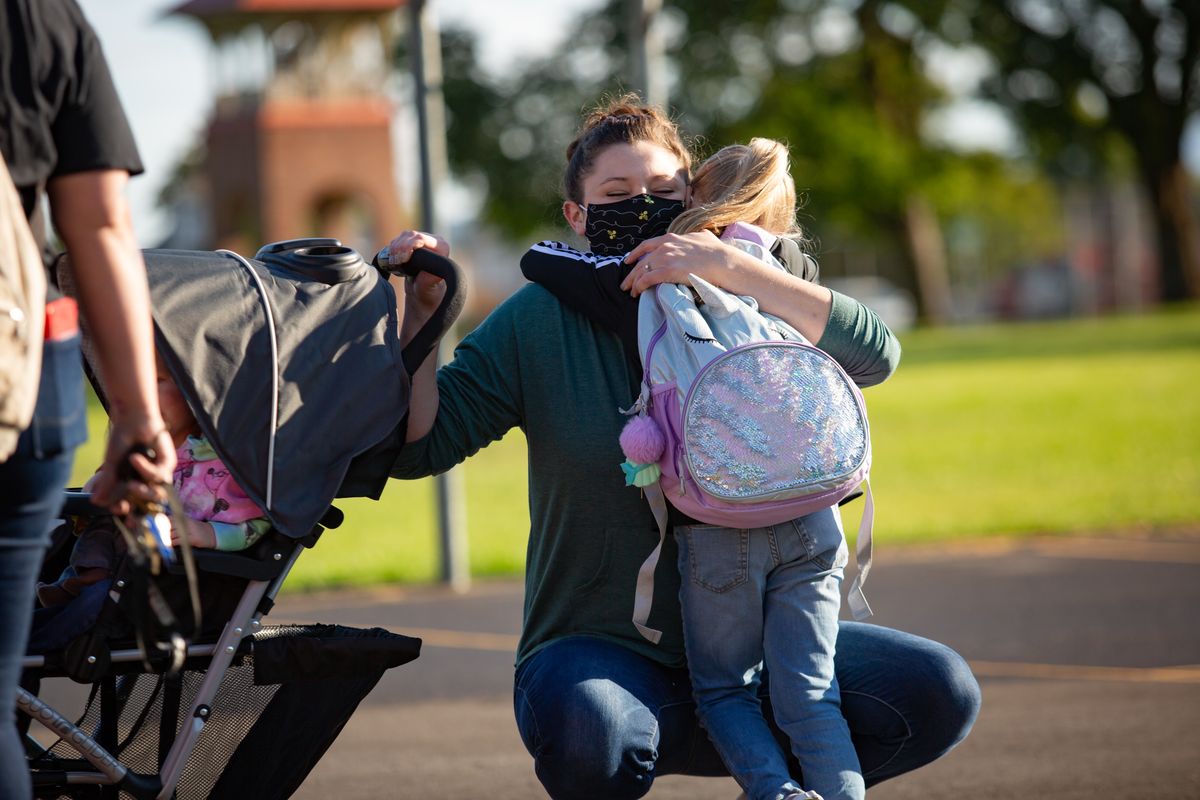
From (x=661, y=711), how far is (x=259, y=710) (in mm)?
815

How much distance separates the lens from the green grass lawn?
35.7ft

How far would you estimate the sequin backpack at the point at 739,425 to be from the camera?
3000 mm

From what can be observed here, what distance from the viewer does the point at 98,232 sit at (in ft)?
7.48

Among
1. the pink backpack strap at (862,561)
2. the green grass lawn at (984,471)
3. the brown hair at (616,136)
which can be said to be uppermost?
the brown hair at (616,136)

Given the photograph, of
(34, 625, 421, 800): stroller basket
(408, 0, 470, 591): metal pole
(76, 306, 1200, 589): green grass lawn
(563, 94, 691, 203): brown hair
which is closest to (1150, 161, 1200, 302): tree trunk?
(76, 306, 1200, 589): green grass lawn

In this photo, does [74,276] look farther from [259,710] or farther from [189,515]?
[259,710]

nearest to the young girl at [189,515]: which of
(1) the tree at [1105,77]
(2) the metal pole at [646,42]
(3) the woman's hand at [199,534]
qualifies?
(3) the woman's hand at [199,534]

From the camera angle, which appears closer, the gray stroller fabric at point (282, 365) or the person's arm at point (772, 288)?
the gray stroller fabric at point (282, 365)

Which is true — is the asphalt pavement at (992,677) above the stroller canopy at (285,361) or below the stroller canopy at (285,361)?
below

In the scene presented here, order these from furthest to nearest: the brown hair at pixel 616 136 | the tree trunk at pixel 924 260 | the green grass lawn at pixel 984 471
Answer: the tree trunk at pixel 924 260
the green grass lawn at pixel 984 471
the brown hair at pixel 616 136

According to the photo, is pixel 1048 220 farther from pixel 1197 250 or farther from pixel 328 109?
pixel 328 109

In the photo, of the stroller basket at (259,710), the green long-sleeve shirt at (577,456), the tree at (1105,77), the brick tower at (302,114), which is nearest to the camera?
the stroller basket at (259,710)

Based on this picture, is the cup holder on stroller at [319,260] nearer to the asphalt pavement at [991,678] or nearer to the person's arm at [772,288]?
the person's arm at [772,288]

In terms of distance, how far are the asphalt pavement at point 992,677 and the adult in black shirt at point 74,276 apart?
103 inches
